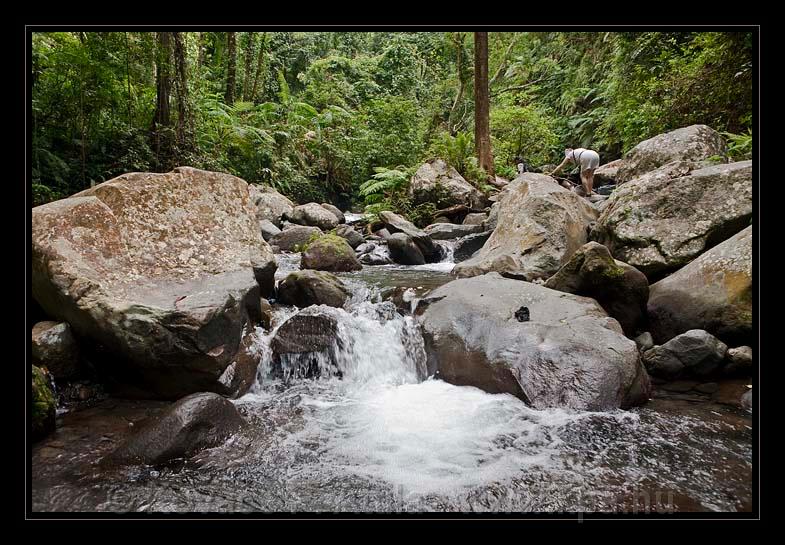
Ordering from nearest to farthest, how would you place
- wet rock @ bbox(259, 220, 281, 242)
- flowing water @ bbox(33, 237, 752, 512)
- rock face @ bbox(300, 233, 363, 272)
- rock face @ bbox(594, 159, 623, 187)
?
flowing water @ bbox(33, 237, 752, 512) < rock face @ bbox(300, 233, 363, 272) < wet rock @ bbox(259, 220, 281, 242) < rock face @ bbox(594, 159, 623, 187)

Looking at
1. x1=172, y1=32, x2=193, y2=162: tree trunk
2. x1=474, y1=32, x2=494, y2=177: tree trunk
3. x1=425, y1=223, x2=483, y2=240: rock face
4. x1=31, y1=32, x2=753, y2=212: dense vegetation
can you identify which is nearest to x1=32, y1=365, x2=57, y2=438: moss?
x1=31, y1=32, x2=753, y2=212: dense vegetation

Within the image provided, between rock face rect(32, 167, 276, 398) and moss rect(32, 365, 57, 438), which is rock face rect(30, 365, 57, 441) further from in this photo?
rock face rect(32, 167, 276, 398)

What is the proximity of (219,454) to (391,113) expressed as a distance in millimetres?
14900

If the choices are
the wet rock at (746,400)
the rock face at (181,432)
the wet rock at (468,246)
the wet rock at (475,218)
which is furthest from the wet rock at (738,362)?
the wet rock at (475,218)

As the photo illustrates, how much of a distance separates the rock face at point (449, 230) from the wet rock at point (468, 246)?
600 mm

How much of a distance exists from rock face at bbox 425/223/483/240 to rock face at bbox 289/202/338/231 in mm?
2646

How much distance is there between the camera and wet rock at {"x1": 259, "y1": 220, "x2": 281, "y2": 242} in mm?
10930

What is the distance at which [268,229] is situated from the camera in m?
11.3

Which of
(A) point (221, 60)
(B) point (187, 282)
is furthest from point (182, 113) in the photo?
(A) point (221, 60)

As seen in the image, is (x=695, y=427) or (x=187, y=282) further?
(x=187, y=282)

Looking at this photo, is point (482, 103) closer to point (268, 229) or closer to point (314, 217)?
point (314, 217)

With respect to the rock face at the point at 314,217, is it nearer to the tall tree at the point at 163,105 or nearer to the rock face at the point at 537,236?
the tall tree at the point at 163,105
